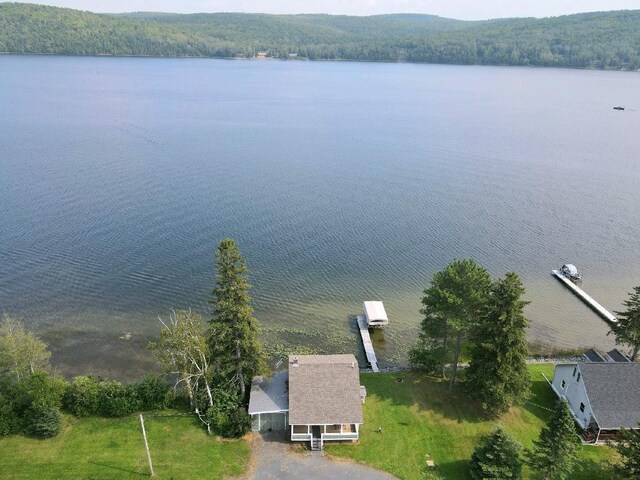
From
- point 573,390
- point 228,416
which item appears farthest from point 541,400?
point 228,416

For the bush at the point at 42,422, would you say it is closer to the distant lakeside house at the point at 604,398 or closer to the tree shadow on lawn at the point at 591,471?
the tree shadow on lawn at the point at 591,471

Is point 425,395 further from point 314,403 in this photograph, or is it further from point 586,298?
point 586,298

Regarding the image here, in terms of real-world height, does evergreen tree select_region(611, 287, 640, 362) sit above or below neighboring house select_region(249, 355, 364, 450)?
above

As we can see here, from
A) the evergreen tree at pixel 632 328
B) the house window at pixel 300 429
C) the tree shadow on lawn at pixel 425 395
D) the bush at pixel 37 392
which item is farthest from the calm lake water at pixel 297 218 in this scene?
the house window at pixel 300 429

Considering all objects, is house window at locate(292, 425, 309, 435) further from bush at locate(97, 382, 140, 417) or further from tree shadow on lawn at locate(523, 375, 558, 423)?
tree shadow on lawn at locate(523, 375, 558, 423)

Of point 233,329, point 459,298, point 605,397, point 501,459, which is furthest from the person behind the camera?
point 459,298

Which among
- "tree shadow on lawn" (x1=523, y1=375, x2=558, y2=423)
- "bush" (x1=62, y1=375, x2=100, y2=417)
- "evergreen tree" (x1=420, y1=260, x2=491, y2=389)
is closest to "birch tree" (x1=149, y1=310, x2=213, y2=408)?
"bush" (x1=62, y1=375, x2=100, y2=417)
